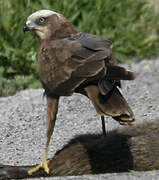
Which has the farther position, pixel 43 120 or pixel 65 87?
pixel 43 120

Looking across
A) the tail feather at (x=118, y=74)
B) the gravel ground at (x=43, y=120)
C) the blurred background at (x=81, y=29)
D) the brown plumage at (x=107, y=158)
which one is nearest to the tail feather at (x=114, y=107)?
the tail feather at (x=118, y=74)

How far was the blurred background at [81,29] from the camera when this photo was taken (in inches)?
277

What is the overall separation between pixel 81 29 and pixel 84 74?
3.32 meters

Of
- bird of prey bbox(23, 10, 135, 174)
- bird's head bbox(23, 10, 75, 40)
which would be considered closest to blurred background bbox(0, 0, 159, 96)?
bird's head bbox(23, 10, 75, 40)

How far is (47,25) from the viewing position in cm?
511

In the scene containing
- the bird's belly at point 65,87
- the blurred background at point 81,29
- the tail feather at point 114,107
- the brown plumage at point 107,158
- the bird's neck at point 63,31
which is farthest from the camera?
the blurred background at point 81,29

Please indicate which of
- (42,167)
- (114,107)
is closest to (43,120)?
(42,167)

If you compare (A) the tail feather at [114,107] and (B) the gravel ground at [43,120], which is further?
(B) the gravel ground at [43,120]

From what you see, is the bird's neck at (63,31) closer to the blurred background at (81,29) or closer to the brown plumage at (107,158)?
the brown plumage at (107,158)

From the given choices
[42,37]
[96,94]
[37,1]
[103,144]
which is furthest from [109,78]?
[37,1]

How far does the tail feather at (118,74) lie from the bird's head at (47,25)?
804 mm

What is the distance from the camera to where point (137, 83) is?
6.96 m

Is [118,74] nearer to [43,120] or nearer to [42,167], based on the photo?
[42,167]

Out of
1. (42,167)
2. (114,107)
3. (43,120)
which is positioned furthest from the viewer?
(43,120)
